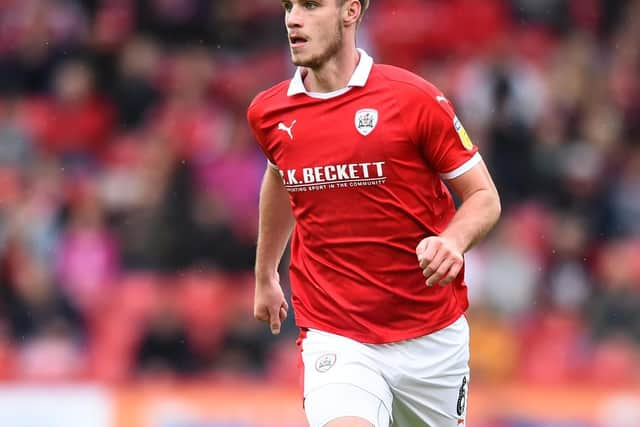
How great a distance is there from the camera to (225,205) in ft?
37.9

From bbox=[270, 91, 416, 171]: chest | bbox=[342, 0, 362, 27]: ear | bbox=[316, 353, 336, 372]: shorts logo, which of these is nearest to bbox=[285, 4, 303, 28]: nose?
bbox=[342, 0, 362, 27]: ear

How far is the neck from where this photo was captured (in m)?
5.43

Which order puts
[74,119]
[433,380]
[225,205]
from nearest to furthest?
1. [433,380]
2. [225,205]
3. [74,119]

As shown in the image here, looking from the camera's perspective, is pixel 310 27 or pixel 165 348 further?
pixel 165 348

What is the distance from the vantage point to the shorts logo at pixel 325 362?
5371 mm

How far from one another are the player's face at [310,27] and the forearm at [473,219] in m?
0.82

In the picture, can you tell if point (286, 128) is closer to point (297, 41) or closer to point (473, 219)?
point (297, 41)

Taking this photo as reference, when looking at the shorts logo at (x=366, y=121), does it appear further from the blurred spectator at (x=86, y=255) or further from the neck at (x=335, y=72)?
the blurred spectator at (x=86, y=255)

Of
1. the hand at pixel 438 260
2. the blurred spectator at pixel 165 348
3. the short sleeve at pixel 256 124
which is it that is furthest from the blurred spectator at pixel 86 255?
the hand at pixel 438 260

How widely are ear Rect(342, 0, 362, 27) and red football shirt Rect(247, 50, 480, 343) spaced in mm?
157

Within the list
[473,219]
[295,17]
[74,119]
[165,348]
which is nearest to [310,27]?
[295,17]

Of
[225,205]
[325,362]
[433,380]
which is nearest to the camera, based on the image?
[325,362]

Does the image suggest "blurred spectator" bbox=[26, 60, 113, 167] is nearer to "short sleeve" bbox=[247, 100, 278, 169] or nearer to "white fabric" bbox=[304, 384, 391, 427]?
"short sleeve" bbox=[247, 100, 278, 169]

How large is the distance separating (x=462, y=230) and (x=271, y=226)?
1.07 meters
